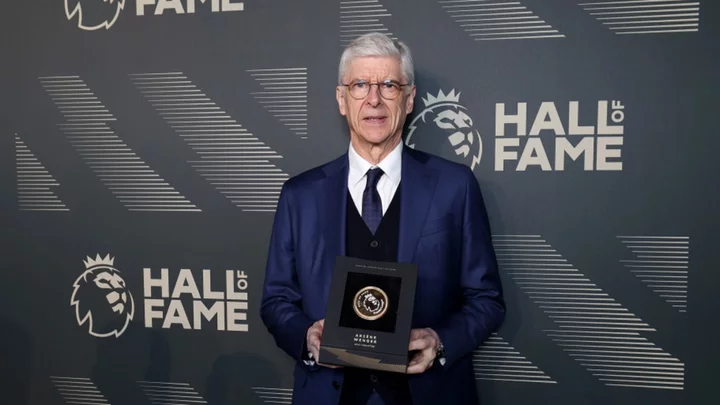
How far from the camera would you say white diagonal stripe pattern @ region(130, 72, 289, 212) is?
2012 millimetres

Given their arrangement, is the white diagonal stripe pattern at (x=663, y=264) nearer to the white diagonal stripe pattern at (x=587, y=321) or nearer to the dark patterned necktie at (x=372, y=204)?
the white diagonal stripe pattern at (x=587, y=321)

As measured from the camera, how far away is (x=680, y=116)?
178 cm

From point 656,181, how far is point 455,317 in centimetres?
88

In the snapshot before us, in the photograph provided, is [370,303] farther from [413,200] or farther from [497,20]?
[497,20]

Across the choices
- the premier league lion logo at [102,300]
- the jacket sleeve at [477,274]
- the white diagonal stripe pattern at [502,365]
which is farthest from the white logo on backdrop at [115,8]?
the white diagonal stripe pattern at [502,365]

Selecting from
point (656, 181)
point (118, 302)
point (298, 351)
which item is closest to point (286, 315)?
point (298, 351)

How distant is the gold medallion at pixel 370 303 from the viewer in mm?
1332

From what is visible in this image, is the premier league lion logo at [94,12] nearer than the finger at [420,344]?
No

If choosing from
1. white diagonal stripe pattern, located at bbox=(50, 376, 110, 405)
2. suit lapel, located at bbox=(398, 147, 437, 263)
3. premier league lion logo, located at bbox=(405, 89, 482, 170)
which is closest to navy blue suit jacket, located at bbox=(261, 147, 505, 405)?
suit lapel, located at bbox=(398, 147, 437, 263)

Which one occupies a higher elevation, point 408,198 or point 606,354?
point 408,198

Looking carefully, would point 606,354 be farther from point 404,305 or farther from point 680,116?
point 404,305

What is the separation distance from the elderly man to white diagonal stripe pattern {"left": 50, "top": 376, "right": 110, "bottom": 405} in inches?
41.5

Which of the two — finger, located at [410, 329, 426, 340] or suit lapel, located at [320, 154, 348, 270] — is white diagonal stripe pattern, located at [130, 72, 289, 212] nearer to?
suit lapel, located at [320, 154, 348, 270]

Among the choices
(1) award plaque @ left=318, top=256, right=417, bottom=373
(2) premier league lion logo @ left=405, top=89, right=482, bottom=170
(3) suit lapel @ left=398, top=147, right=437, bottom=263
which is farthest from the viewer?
(2) premier league lion logo @ left=405, top=89, right=482, bottom=170
